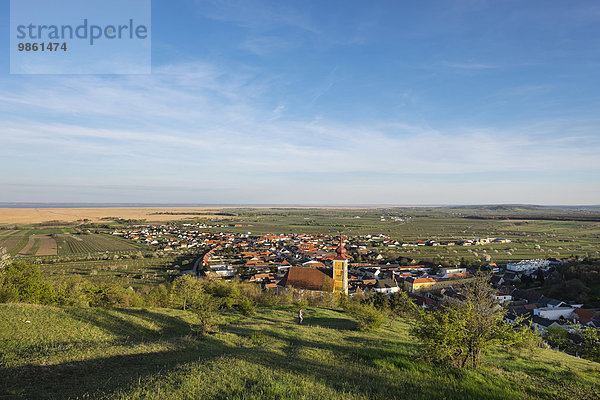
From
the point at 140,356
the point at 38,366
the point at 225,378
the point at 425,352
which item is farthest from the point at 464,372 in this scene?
the point at 38,366

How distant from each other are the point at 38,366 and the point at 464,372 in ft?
46.9

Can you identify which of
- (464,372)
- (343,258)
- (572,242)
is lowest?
(572,242)

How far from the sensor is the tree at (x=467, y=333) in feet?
32.2

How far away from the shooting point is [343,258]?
45.4 metres

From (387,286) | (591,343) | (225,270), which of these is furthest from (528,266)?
(591,343)

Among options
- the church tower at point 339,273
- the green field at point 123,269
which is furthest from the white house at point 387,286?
the green field at point 123,269

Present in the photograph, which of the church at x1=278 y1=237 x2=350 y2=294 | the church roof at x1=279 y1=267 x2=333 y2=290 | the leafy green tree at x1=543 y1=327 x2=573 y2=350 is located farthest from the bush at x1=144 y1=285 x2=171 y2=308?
the leafy green tree at x1=543 y1=327 x2=573 y2=350

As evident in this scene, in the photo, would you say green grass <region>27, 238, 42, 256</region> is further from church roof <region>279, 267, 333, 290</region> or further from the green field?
church roof <region>279, 267, 333, 290</region>

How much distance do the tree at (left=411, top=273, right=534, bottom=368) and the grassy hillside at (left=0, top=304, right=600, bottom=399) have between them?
0.57 metres

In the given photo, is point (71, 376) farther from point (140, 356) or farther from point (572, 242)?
point (572, 242)

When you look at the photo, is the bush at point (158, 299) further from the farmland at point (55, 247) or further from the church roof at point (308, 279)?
the farmland at point (55, 247)

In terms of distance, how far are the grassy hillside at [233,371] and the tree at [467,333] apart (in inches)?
22.6

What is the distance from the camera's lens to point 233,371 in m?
9.41

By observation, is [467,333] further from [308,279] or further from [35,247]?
[35,247]
